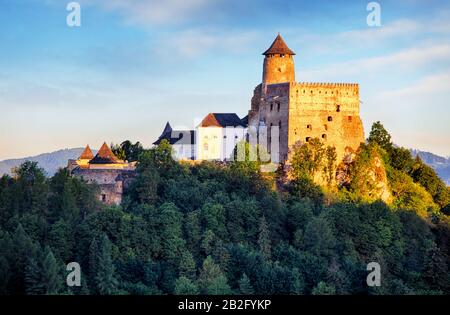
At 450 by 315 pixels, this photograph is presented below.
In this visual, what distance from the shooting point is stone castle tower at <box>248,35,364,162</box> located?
58312 millimetres

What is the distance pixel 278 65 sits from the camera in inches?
2378

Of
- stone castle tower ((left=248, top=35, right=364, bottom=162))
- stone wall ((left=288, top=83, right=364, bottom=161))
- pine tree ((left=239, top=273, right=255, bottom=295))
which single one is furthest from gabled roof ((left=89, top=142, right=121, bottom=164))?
pine tree ((left=239, top=273, right=255, bottom=295))

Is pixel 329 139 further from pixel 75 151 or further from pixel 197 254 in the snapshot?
pixel 75 151

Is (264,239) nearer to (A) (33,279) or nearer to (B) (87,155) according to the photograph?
(A) (33,279)

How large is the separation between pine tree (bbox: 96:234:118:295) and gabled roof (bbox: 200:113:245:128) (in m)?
16.4

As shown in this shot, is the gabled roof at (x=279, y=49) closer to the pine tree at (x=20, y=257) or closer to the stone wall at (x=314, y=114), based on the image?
the stone wall at (x=314, y=114)

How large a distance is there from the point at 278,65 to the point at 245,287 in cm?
1709

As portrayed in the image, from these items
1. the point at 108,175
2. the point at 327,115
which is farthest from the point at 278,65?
the point at 108,175

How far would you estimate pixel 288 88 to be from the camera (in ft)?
191

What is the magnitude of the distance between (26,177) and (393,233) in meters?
19.8

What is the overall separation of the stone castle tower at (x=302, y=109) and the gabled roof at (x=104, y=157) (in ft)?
27.8

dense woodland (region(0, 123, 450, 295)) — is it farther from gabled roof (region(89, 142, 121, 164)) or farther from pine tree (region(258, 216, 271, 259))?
gabled roof (region(89, 142, 121, 164))

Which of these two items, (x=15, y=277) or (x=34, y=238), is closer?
(x=15, y=277)
